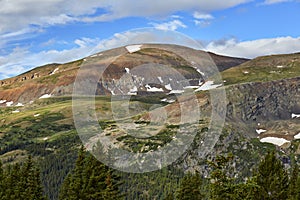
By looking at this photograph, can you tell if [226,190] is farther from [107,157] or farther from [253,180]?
[107,157]

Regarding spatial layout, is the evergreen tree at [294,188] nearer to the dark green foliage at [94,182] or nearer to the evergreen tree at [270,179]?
the evergreen tree at [270,179]


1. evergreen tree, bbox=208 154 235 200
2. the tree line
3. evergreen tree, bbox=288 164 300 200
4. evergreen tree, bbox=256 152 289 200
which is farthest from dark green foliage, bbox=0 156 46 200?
evergreen tree, bbox=288 164 300 200

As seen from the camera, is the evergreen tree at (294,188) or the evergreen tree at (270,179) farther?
the evergreen tree at (294,188)

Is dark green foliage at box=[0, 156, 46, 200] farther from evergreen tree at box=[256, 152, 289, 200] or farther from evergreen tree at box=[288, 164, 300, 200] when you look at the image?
evergreen tree at box=[288, 164, 300, 200]

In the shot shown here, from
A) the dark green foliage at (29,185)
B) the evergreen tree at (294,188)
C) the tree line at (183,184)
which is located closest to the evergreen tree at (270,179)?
the tree line at (183,184)

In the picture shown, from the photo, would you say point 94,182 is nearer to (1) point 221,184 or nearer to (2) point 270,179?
(1) point 221,184

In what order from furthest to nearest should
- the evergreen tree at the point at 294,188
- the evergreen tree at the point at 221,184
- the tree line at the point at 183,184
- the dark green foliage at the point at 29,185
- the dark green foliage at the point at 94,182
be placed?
the evergreen tree at the point at 294,188 < the dark green foliage at the point at 29,185 < the dark green foliage at the point at 94,182 < the tree line at the point at 183,184 < the evergreen tree at the point at 221,184

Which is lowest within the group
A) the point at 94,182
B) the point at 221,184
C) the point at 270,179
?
the point at 270,179

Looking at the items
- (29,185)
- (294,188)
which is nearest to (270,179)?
(294,188)
